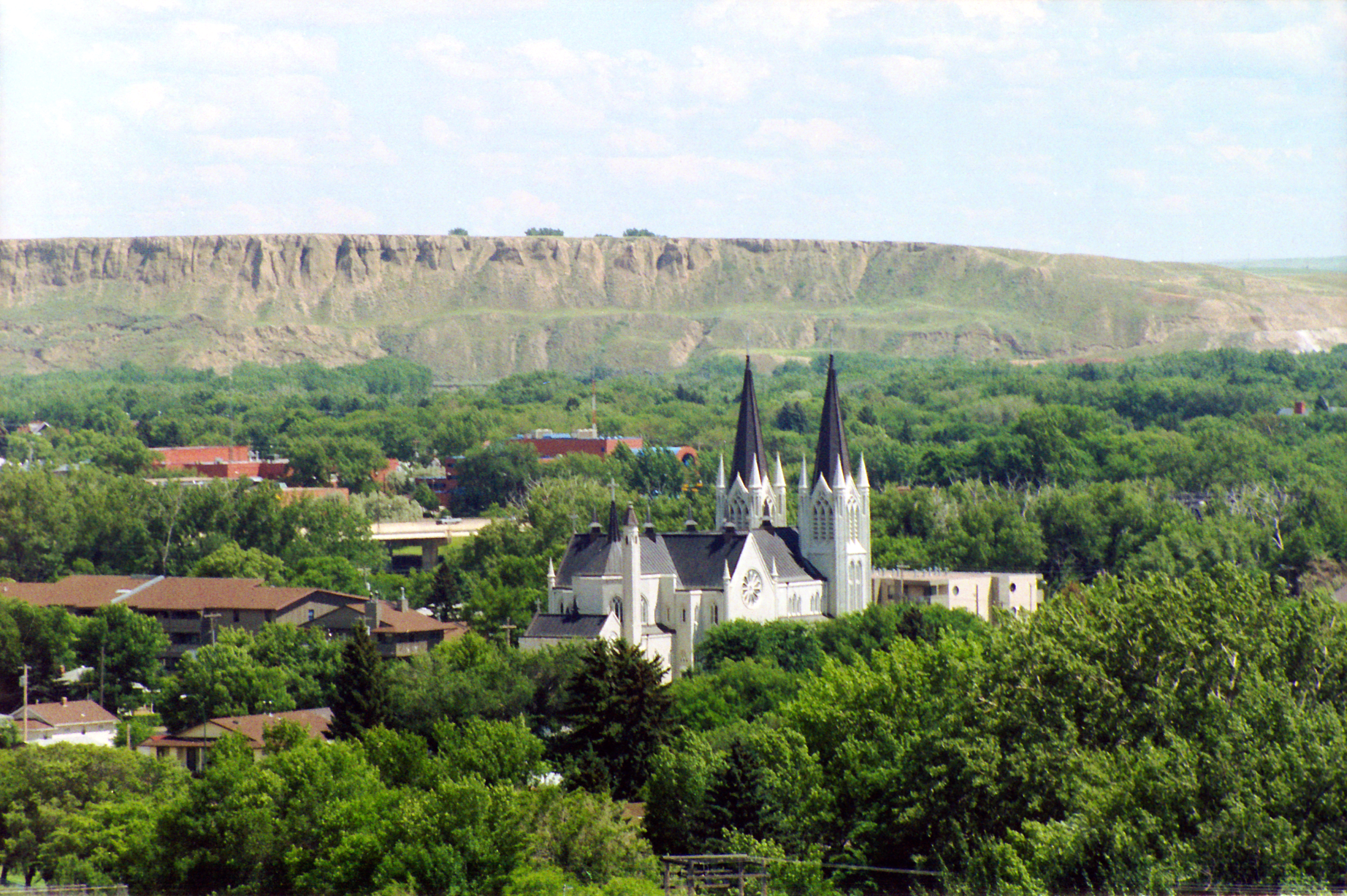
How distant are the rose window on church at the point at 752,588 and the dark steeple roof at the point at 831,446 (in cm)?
554

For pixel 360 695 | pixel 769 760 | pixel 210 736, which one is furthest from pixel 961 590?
pixel 769 760

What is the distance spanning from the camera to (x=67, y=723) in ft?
231

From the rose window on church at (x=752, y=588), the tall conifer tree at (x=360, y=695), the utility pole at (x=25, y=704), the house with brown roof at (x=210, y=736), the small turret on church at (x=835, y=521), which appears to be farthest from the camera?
the small turret on church at (x=835, y=521)

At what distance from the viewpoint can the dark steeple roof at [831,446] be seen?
84.3 meters

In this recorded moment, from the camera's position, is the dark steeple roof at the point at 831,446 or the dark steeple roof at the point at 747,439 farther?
the dark steeple roof at the point at 747,439

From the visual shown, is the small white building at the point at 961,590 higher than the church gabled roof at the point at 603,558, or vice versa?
the church gabled roof at the point at 603,558

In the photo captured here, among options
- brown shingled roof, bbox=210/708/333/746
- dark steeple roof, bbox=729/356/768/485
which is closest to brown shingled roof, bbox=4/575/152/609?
brown shingled roof, bbox=210/708/333/746

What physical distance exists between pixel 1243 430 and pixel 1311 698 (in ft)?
386

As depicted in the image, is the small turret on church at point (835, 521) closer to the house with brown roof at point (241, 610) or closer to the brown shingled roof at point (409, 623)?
the brown shingled roof at point (409, 623)

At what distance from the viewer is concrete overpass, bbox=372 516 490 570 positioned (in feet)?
434

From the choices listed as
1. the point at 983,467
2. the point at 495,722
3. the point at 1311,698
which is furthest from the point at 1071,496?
the point at 1311,698

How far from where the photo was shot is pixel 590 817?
46969mm

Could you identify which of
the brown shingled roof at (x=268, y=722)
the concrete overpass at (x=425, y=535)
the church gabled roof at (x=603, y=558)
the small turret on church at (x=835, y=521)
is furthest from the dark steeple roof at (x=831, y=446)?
the concrete overpass at (x=425, y=535)

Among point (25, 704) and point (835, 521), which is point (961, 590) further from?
point (25, 704)
